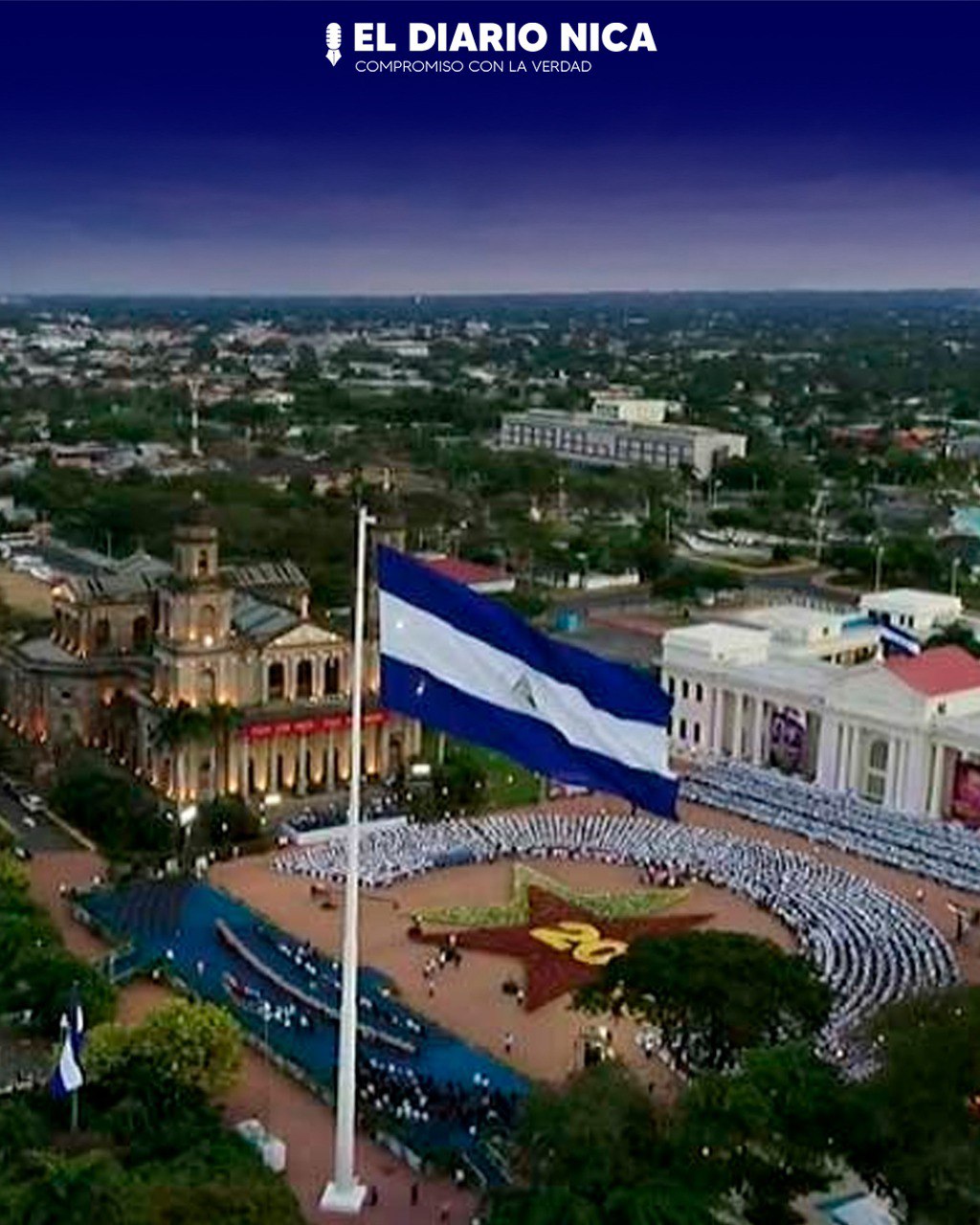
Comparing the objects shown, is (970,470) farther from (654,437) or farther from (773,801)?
(773,801)

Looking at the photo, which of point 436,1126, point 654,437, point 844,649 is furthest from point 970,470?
point 436,1126

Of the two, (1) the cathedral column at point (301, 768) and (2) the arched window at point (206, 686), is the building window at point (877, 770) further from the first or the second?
(2) the arched window at point (206, 686)

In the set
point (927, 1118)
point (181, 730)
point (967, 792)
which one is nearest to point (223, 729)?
point (181, 730)

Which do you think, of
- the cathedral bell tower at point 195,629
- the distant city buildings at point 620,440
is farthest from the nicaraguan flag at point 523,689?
the distant city buildings at point 620,440

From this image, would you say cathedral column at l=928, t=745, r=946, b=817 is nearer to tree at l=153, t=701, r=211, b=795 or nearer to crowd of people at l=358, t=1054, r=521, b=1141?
tree at l=153, t=701, r=211, b=795

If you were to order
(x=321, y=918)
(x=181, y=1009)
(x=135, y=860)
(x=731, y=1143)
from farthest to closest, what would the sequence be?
1. (x=135, y=860)
2. (x=321, y=918)
3. (x=181, y=1009)
4. (x=731, y=1143)

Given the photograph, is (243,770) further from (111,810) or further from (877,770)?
(877,770)
